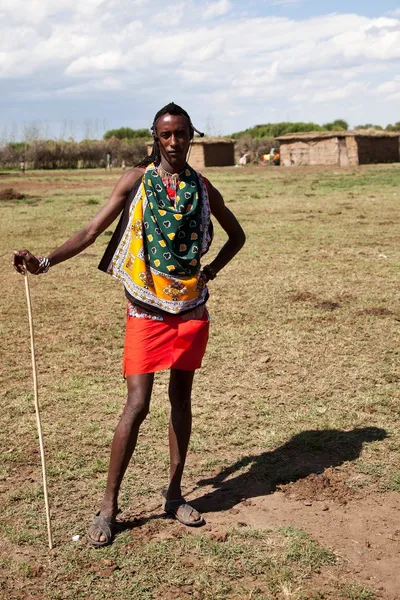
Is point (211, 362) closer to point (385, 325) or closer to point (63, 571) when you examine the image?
point (385, 325)

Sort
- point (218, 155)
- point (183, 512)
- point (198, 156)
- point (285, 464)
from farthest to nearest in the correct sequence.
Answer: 1. point (218, 155)
2. point (198, 156)
3. point (285, 464)
4. point (183, 512)

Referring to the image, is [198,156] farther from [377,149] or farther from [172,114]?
[172,114]

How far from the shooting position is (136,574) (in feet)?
10.4

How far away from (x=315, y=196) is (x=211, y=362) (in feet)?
47.5

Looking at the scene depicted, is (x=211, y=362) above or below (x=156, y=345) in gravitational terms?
below

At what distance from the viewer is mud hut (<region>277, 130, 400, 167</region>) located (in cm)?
3731

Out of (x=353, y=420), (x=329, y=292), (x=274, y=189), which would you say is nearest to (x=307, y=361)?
(x=353, y=420)

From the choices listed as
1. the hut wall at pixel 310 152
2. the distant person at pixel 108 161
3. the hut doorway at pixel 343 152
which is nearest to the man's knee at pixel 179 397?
the hut doorway at pixel 343 152

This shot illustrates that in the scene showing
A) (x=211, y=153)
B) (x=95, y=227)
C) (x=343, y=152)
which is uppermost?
(x=211, y=153)

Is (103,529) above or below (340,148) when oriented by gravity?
below

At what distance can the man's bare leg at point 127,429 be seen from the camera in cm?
341

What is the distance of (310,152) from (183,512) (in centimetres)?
3759

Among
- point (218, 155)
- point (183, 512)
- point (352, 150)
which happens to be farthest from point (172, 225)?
point (218, 155)

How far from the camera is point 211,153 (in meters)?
41.4
